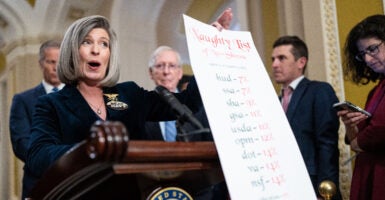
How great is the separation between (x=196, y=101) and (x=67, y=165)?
2.46ft

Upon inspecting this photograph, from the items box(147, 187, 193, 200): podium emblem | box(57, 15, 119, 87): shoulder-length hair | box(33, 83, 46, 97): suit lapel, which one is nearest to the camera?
box(147, 187, 193, 200): podium emblem

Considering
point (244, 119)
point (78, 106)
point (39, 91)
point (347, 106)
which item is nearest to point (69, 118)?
point (78, 106)

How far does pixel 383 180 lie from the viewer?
2.14 metres

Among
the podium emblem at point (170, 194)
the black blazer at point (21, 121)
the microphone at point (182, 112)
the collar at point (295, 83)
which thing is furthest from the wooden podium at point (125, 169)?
the collar at point (295, 83)

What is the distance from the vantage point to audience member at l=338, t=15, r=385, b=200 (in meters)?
2.19

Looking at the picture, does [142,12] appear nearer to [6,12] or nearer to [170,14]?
[170,14]

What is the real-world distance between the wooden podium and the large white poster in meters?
0.06

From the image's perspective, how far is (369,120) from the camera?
2361 mm

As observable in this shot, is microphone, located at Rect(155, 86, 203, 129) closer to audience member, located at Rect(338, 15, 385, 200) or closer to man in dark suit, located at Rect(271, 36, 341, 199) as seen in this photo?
audience member, located at Rect(338, 15, 385, 200)

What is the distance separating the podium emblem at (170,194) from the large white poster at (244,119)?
102 millimetres

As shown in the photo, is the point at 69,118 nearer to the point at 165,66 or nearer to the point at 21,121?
the point at 21,121

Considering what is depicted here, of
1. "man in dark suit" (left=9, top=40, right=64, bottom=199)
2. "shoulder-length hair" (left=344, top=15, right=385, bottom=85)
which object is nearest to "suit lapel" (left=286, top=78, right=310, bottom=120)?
"shoulder-length hair" (left=344, top=15, right=385, bottom=85)

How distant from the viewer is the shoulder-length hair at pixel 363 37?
7.91 feet

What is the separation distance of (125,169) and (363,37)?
1809 millimetres
